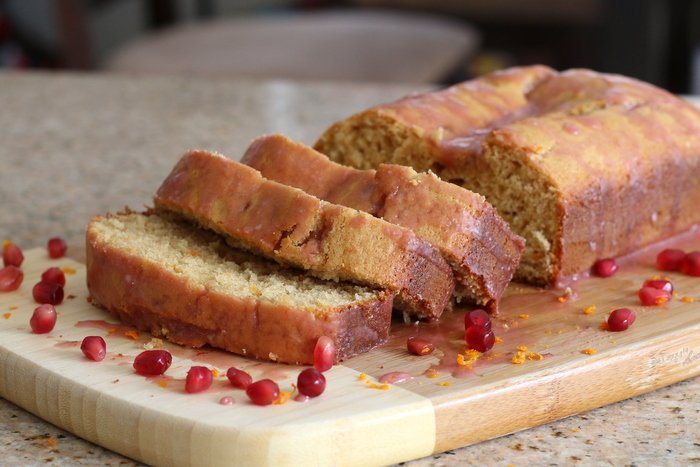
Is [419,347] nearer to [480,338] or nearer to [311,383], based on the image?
[480,338]

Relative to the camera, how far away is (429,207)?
264 cm

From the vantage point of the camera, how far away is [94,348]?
2.48 metres

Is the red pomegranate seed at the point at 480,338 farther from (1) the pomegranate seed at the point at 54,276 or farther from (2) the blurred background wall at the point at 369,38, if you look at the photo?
(2) the blurred background wall at the point at 369,38

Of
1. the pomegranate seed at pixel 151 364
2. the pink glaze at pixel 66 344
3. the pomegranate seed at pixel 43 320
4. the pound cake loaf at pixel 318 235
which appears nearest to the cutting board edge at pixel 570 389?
the pound cake loaf at pixel 318 235

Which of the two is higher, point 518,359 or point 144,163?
point 518,359

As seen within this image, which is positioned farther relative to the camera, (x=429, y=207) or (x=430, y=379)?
(x=429, y=207)

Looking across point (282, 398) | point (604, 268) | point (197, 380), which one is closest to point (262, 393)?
point (282, 398)

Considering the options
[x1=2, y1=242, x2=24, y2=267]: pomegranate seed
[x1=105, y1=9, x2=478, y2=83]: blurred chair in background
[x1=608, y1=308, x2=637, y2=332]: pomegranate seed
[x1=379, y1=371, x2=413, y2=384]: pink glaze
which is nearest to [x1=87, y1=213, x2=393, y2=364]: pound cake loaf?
[x1=379, y1=371, x2=413, y2=384]: pink glaze

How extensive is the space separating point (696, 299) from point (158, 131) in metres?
2.99

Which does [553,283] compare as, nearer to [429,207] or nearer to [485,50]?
[429,207]

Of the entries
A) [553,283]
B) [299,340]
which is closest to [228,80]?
[553,283]

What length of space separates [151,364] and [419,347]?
597 mm

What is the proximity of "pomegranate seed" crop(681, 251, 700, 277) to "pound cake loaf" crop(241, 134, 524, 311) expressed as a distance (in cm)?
56

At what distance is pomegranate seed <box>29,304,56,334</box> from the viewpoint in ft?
8.68
